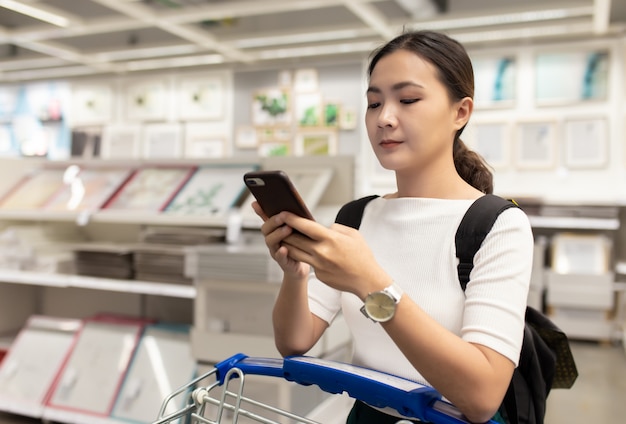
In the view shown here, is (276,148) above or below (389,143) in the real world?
above

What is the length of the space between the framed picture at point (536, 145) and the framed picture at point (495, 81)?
0.34 metres

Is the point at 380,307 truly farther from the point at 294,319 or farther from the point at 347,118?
the point at 347,118

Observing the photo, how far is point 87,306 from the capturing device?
12.0 feet

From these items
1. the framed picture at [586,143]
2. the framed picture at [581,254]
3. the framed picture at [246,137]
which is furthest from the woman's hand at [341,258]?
the framed picture at [246,137]

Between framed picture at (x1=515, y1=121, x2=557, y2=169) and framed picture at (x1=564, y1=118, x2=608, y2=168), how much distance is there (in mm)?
146

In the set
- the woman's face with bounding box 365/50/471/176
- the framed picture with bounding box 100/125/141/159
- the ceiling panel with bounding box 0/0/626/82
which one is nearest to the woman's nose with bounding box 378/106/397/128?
the woman's face with bounding box 365/50/471/176

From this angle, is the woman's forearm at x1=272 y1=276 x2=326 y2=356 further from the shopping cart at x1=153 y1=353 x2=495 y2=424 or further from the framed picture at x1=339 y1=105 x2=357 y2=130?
the framed picture at x1=339 y1=105 x2=357 y2=130

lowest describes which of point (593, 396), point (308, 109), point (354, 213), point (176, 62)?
point (593, 396)

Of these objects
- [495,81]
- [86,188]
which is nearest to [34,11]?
[86,188]

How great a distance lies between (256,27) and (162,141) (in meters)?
2.04

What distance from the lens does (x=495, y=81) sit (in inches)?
245

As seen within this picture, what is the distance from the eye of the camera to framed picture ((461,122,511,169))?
20.2ft

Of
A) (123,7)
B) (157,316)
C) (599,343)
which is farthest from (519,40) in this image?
(157,316)

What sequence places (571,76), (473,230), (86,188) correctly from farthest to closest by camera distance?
(571,76) → (86,188) → (473,230)
